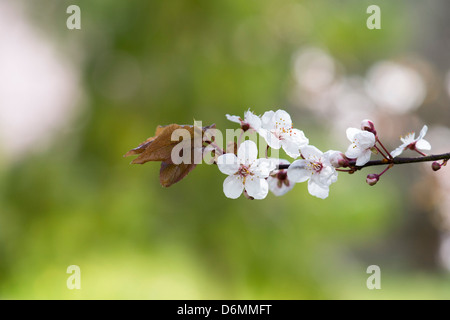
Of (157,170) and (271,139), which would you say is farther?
(157,170)

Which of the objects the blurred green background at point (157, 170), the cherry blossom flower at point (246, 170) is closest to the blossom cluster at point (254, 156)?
the cherry blossom flower at point (246, 170)

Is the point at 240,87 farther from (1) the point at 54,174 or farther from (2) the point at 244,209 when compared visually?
(1) the point at 54,174

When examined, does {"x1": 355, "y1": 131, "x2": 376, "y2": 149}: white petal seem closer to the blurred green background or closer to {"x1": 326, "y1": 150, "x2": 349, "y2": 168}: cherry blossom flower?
{"x1": 326, "y1": 150, "x2": 349, "y2": 168}: cherry blossom flower

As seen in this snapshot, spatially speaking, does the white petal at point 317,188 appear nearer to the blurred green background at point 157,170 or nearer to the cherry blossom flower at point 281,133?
the cherry blossom flower at point 281,133

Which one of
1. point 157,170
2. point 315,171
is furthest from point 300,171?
point 157,170

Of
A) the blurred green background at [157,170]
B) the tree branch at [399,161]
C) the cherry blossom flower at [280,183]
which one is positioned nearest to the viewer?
the tree branch at [399,161]

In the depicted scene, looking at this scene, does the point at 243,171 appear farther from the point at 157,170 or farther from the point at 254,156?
the point at 157,170
